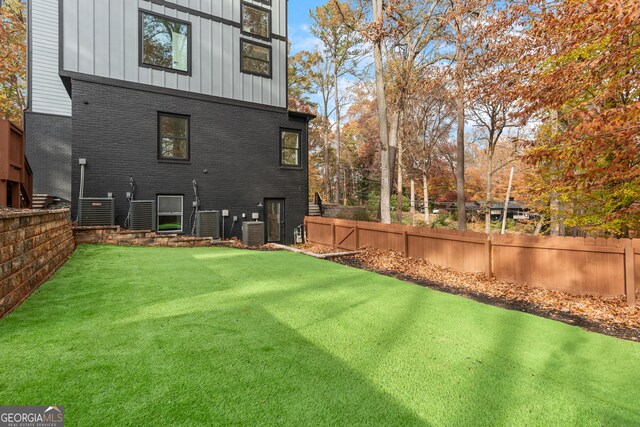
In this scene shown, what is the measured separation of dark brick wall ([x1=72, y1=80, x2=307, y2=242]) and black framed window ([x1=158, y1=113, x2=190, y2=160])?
8.4 inches

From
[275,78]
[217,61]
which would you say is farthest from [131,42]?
[275,78]

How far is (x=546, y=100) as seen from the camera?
6.30 meters

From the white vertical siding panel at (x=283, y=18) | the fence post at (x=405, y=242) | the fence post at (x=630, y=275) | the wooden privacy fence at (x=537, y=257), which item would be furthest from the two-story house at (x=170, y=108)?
the fence post at (x=630, y=275)

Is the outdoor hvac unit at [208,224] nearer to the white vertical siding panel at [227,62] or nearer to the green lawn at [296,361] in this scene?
the white vertical siding panel at [227,62]

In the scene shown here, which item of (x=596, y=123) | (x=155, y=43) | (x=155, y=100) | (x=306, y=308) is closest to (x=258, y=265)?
(x=306, y=308)

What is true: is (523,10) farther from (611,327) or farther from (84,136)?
(84,136)

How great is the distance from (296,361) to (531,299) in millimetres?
5094

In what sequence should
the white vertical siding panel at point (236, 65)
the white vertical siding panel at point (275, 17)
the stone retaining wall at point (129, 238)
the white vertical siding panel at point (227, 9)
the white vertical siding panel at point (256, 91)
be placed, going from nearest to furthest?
the stone retaining wall at point (129, 238)
the white vertical siding panel at point (227, 9)
the white vertical siding panel at point (236, 65)
the white vertical siding panel at point (256, 91)
the white vertical siding panel at point (275, 17)

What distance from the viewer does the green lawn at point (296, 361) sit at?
79.5 inches

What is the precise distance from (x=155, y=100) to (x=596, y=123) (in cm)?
1158

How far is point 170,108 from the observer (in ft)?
35.1

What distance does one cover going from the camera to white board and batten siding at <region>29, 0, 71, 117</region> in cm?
1130

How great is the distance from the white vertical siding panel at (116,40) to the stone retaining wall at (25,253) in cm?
656

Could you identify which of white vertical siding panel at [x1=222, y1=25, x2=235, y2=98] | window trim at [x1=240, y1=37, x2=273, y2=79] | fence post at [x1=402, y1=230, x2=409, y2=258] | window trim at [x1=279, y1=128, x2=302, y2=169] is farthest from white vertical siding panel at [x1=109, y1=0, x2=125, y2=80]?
fence post at [x1=402, y1=230, x2=409, y2=258]
